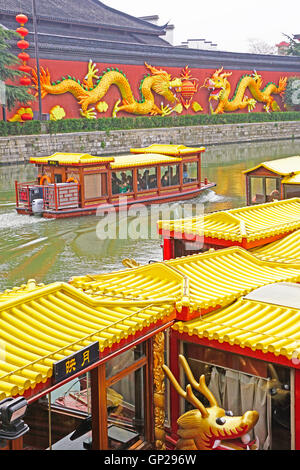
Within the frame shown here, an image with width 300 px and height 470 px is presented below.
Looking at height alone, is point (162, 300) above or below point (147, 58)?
below

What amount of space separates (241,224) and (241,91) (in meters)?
41.0

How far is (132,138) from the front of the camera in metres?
39.9

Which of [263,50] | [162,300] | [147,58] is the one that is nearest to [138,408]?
[162,300]

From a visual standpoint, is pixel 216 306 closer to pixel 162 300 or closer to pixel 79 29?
pixel 162 300

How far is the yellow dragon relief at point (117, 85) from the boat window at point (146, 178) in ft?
49.7

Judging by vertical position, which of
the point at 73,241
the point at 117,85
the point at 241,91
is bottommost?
the point at 73,241

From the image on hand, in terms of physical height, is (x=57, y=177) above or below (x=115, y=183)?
above

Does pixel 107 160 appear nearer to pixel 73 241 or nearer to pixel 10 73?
pixel 73 241

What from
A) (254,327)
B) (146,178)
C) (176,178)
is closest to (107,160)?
(146,178)

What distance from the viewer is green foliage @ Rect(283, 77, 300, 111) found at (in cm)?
5444

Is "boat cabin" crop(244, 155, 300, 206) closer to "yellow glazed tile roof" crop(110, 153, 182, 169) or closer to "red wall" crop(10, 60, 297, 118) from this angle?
"yellow glazed tile roof" crop(110, 153, 182, 169)

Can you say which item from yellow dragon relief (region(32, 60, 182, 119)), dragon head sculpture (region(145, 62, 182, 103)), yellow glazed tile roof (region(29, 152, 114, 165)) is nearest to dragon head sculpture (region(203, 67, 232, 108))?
dragon head sculpture (region(145, 62, 182, 103))
